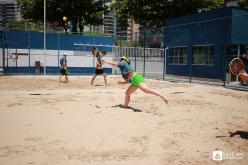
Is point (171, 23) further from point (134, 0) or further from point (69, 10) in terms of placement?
point (69, 10)

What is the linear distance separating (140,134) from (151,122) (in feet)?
3.84

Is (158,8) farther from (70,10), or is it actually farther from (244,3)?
(244,3)

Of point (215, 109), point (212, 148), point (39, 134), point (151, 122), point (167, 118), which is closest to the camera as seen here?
point (212, 148)

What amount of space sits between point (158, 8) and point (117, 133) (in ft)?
104

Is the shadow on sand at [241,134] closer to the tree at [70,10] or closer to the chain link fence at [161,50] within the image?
the chain link fence at [161,50]

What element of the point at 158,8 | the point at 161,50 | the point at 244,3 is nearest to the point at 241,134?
the point at 161,50

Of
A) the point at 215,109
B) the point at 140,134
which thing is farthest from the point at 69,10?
the point at 140,134

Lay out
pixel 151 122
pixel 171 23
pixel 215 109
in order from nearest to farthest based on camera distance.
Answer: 1. pixel 151 122
2. pixel 215 109
3. pixel 171 23

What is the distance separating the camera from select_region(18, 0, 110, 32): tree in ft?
125

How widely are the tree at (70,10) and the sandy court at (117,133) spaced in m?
29.8

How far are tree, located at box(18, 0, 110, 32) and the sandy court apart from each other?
2977 centimetres

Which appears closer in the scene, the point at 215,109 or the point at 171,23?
the point at 215,109

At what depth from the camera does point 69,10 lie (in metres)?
38.7

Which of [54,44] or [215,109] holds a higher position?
[54,44]
